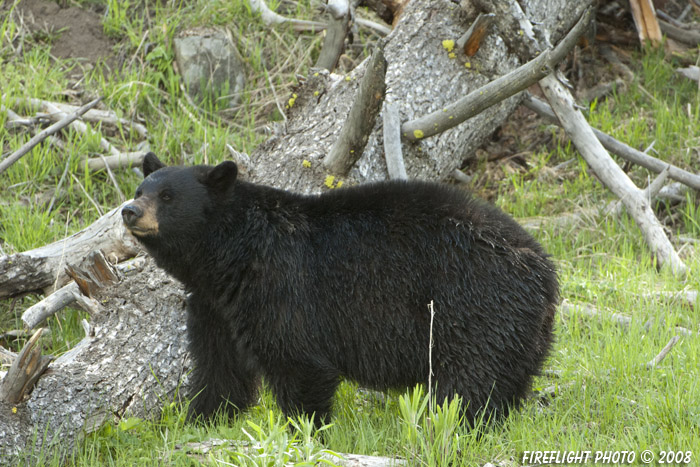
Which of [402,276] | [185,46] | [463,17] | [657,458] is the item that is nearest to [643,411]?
[657,458]

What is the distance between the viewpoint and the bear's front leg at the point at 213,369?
4215mm

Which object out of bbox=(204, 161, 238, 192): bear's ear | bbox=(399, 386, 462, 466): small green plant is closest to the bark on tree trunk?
bbox=(204, 161, 238, 192): bear's ear

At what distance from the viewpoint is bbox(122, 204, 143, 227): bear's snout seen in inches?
151

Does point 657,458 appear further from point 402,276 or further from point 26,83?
point 26,83

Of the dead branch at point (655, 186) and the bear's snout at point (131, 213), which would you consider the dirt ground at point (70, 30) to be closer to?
the bear's snout at point (131, 213)

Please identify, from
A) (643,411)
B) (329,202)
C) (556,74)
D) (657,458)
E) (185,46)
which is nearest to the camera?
(657,458)

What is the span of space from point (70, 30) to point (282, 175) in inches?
159

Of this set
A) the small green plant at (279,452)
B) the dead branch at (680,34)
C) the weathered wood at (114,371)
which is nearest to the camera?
the small green plant at (279,452)

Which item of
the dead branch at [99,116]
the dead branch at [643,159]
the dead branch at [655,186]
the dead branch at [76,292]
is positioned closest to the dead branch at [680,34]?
the dead branch at [643,159]

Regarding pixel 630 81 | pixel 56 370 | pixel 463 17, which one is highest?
pixel 463 17

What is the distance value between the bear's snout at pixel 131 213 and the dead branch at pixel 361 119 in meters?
1.47

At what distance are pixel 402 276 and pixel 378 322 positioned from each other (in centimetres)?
28

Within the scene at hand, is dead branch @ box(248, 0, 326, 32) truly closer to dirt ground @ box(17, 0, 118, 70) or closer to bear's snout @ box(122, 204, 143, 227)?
dirt ground @ box(17, 0, 118, 70)

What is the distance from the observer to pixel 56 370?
13.0 feet
